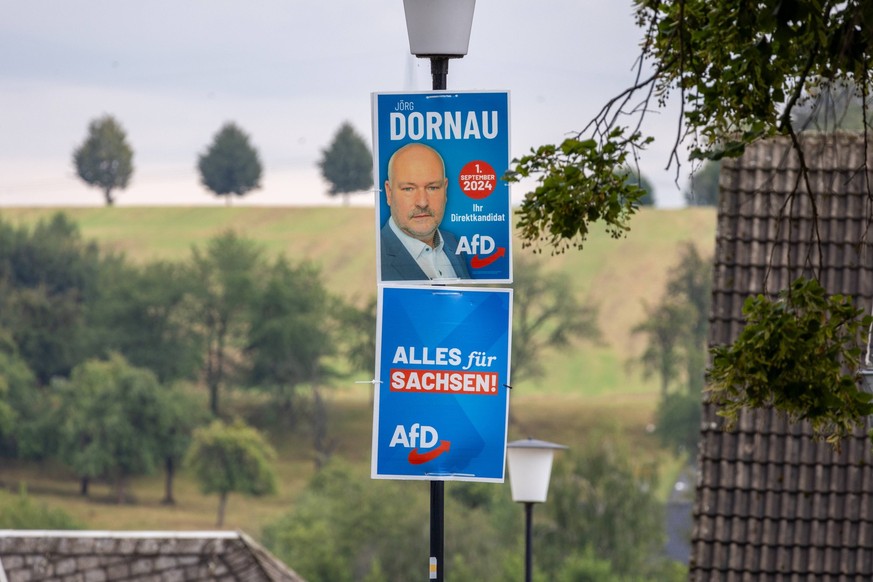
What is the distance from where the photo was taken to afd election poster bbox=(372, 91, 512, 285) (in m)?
6.52

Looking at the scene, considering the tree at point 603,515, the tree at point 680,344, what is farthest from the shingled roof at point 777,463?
the tree at point 680,344

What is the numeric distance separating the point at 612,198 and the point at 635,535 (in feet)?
192

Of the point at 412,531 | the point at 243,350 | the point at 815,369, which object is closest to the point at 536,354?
the point at 243,350

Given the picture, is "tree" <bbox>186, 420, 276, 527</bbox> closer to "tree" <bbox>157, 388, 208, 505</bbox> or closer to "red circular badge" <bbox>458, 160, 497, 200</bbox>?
"tree" <bbox>157, 388, 208, 505</bbox>

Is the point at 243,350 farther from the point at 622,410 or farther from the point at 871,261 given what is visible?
the point at 871,261

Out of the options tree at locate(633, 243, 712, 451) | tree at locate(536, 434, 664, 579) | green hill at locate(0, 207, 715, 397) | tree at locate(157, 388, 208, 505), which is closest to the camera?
tree at locate(536, 434, 664, 579)

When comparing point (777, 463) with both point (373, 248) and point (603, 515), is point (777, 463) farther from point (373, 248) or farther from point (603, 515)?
point (373, 248)

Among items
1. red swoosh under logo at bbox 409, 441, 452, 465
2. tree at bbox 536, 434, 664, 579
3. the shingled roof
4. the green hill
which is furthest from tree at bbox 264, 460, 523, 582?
red swoosh under logo at bbox 409, 441, 452, 465

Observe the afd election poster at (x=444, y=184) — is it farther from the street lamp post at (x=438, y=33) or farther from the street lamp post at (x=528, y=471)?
the street lamp post at (x=528, y=471)

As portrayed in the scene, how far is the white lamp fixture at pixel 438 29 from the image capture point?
262 inches

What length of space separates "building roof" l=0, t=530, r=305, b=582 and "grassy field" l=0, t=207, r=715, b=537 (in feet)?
183

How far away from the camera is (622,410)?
94.6 m

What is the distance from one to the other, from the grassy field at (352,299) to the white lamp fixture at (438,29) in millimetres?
64936

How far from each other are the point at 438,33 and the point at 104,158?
131 meters
